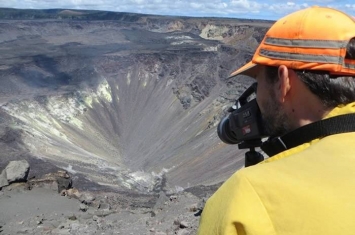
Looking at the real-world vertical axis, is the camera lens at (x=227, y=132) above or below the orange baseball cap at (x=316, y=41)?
below

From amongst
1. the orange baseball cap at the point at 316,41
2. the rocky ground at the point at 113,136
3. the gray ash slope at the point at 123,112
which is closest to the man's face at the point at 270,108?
the orange baseball cap at the point at 316,41

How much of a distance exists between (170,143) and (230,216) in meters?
35.2

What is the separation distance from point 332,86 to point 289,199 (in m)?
0.52

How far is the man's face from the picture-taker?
172cm

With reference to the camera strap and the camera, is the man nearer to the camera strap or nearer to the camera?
the camera strap

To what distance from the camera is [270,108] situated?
1.77m

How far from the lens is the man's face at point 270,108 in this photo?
1719 millimetres

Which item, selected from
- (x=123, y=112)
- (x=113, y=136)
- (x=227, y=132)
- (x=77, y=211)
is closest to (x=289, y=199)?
(x=227, y=132)

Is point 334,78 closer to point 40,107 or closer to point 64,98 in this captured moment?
point 40,107

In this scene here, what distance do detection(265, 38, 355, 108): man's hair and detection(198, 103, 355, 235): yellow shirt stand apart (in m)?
0.23

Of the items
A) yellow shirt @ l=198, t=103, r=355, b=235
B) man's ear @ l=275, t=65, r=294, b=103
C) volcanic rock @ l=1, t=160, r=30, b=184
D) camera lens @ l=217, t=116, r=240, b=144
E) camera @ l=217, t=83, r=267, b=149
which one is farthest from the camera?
volcanic rock @ l=1, t=160, r=30, b=184

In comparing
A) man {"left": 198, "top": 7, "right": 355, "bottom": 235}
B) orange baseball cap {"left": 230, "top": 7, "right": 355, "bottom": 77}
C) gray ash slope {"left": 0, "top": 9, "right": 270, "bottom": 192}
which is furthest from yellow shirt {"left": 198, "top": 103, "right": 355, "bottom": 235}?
gray ash slope {"left": 0, "top": 9, "right": 270, "bottom": 192}

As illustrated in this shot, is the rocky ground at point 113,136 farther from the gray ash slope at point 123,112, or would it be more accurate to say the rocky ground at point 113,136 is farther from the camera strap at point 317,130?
the camera strap at point 317,130

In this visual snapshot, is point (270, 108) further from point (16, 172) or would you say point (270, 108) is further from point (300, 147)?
point (16, 172)
